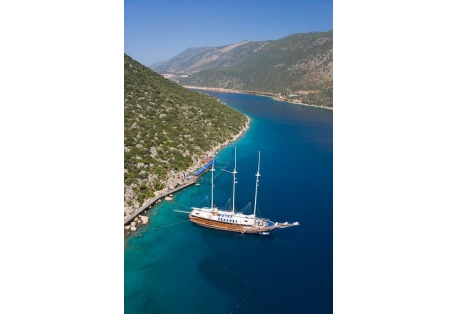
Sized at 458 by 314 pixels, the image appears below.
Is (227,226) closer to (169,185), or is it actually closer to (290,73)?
(169,185)

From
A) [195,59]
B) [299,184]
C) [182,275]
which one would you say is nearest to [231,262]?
[182,275]

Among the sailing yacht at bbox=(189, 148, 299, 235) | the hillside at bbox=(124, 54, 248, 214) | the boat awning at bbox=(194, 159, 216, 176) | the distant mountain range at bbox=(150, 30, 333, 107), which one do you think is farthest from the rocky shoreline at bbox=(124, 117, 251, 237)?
the distant mountain range at bbox=(150, 30, 333, 107)

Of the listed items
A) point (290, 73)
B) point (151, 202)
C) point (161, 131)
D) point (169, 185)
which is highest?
point (290, 73)

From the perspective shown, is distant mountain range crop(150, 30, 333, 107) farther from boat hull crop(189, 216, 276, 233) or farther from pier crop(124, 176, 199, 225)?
boat hull crop(189, 216, 276, 233)

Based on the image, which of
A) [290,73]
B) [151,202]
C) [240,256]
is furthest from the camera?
[290,73]

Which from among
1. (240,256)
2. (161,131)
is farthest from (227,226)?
(161,131)

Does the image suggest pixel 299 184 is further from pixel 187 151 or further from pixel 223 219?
pixel 187 151
